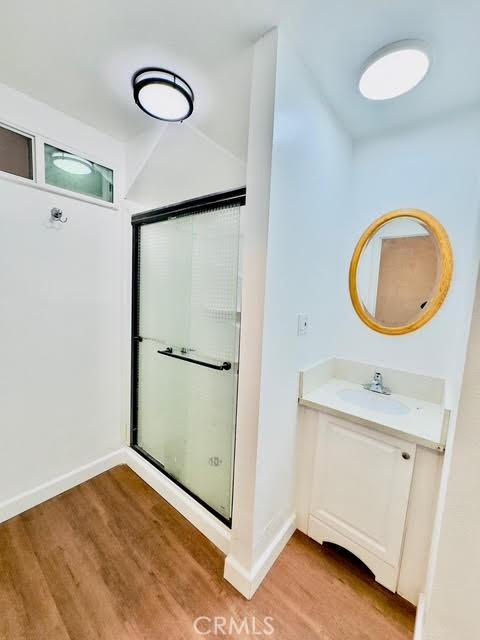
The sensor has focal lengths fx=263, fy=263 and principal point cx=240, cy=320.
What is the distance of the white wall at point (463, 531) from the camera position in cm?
66

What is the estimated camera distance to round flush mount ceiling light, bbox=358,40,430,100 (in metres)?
1.04

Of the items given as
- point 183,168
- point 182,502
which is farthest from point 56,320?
point 182,502

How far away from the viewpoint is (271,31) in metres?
1.03

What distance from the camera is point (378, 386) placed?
1.64 meters

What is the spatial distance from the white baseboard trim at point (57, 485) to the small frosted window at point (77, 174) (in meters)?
1.90

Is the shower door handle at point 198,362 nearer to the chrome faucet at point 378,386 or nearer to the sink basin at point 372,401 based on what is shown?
the sink basin at point 372,401

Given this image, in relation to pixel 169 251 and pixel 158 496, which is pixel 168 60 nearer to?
pixel 169 251

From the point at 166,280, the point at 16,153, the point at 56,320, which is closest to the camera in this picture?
the point at 16,153

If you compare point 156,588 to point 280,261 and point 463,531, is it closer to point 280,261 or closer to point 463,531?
point 463,531

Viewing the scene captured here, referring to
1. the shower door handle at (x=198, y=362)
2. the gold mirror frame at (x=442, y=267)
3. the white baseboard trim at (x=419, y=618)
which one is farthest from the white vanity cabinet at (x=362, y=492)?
the gold mirror frame at (x=442, y=267)

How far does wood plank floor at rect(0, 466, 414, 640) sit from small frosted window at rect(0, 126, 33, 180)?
6.63ft

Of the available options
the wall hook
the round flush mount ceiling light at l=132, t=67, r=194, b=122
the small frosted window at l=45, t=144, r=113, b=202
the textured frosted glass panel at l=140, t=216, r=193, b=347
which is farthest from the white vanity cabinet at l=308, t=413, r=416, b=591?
the small frosted window at l=45, t=144, r=113, b=202

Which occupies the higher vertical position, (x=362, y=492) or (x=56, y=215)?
(x=56, y=215)

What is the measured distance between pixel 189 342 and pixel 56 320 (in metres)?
0.85
